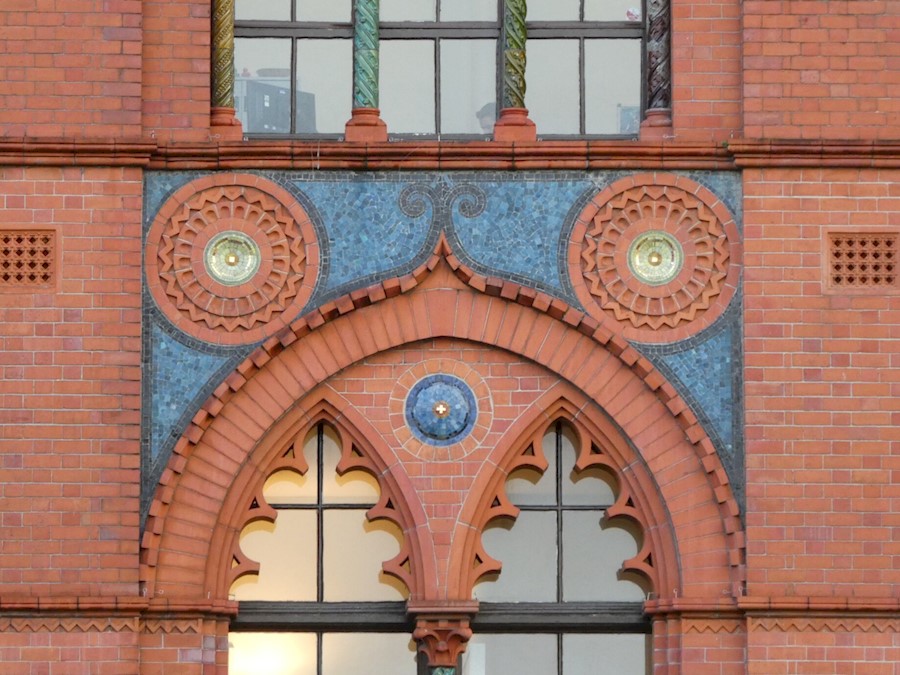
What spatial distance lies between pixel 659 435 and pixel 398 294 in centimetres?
192

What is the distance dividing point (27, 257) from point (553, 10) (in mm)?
3873

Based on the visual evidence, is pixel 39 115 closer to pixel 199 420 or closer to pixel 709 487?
pixel 199 420

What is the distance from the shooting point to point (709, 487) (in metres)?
16.2

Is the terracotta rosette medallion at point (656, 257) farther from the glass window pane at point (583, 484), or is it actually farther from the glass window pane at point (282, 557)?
the glass window pane at point (282, 557)

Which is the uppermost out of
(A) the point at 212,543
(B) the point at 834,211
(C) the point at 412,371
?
(B) the point at 834,211

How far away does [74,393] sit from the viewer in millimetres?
16062

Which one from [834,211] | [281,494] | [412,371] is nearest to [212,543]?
[281,494]

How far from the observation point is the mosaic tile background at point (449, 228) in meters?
16.3

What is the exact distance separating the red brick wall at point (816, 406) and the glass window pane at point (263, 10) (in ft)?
10.8

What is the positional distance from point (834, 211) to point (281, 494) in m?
4.04

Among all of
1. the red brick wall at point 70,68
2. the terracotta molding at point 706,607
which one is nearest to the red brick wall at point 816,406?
the terracotta molding at point 706,607

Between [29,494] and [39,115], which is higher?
[39,115]

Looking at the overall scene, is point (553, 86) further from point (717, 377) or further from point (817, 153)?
point (717, 377)

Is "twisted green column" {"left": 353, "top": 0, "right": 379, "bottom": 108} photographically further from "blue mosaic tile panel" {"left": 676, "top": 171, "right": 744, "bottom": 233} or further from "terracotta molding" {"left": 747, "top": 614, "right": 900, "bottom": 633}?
"terracotta molding" {"left": 747, "top": 614, "right": 900, "bottom": 633}
